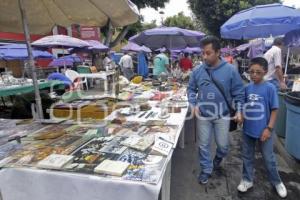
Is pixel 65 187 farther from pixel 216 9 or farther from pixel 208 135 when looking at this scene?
pixel 216 9

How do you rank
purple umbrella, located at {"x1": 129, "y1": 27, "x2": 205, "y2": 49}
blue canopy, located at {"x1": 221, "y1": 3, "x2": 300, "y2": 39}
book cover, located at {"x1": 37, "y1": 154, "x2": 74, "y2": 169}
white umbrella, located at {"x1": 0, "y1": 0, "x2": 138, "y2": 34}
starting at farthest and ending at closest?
purple umbrella, located at {"x1": 129, "y1": 27, "x2": 205, "y2": 49}
blue canopy, located at {"x1": 221, "y1": 3, "x2": 300, "y2": 39}
white umbrella, located at {"x1": 0, "y1": 0, "x2": 138, "y2": 34}
book cover, located at {"x1": 37, "y1": 154, "x2": 74, "y2": 169}

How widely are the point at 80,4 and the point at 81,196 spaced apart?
7.33ft

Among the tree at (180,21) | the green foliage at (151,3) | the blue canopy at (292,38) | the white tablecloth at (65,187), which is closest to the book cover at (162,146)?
the white tablecloth at (65,187)

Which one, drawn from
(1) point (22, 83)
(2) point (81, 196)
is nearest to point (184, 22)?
(1) point (22, 83)

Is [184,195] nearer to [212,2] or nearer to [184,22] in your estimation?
[212,2]

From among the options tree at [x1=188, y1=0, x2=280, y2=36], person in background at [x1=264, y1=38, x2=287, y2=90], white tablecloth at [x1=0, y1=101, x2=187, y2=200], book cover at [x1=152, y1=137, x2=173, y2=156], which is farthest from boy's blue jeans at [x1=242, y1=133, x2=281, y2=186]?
tree at [x1=188, y1=0, x2=280, y2=36]

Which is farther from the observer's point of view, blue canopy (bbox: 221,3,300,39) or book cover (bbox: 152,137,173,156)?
blue canopy (bbox: 221,3,300,39)

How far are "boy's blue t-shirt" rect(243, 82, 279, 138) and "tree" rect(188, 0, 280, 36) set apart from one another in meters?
21.1

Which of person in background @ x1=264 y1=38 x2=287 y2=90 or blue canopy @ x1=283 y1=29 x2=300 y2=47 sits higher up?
blue canopy @ x1=283 y1=29 x2=300 y2=47

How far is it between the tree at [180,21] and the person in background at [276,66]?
31.5 m

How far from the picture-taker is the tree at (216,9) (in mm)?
21734

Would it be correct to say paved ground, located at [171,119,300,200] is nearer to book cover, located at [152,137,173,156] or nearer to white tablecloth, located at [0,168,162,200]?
book cover, located at [152,137,173,156]

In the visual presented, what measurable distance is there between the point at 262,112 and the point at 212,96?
1.87ft

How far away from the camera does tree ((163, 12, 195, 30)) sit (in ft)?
118
